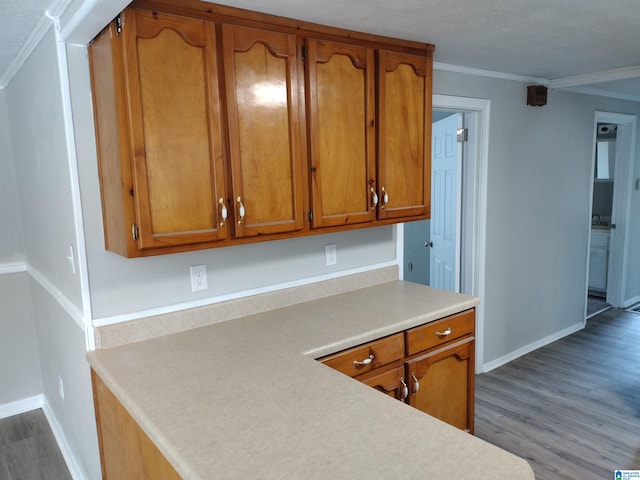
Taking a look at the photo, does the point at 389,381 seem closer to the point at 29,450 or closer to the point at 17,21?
the point at 17,21

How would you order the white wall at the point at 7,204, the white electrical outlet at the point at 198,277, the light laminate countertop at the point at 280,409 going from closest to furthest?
1. the light laminate countertop at the point at 280,409
2. the white electrical outlet at the point at 198,277
3. the white wall at the point at 7,204

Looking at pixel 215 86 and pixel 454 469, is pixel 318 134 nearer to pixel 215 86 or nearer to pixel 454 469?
pixel 215 86

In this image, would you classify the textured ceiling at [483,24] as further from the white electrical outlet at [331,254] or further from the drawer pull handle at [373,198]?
the white electrical outlet at [331,254]

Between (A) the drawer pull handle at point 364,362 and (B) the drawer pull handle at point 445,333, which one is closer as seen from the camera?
(A) the drawer pull handle at point 364,362

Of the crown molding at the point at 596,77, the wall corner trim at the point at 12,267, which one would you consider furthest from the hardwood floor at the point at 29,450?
the crown molding at the point at 596,77

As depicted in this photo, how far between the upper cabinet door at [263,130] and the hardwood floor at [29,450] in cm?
191

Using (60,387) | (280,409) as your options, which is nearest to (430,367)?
(280,409)

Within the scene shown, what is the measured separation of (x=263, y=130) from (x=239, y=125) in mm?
110

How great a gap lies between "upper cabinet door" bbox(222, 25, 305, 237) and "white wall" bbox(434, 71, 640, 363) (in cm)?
151

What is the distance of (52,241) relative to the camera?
7.70 feet

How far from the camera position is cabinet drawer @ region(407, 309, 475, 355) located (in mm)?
2186

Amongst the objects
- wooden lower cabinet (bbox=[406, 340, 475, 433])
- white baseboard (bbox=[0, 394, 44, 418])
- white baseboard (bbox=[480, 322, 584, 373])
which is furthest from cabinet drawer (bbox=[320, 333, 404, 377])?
white baseboard (bbox=[0, 394, 44, 418])

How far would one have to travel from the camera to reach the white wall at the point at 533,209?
354 cm

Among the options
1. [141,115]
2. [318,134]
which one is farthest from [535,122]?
[141,115]
